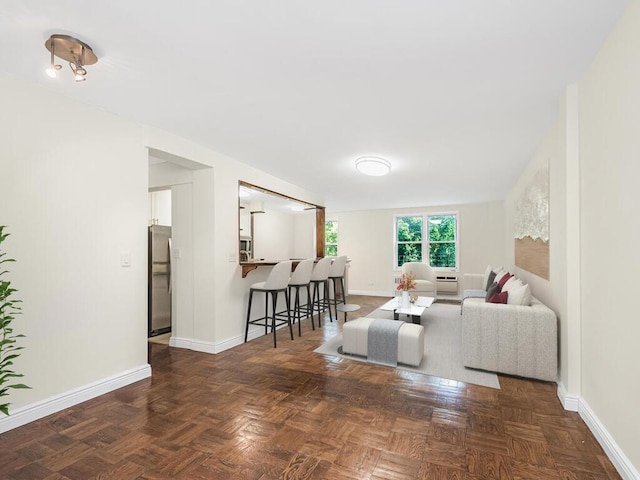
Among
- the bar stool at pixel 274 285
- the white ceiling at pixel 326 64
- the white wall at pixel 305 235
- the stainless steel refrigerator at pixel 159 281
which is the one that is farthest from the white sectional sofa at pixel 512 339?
the stainless steel refrigerator at pixel 159 281

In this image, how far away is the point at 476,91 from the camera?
226 cm


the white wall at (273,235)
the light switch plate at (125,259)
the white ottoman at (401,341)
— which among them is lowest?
the white ottoman at (401,341)

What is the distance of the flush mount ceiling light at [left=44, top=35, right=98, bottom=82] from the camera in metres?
1.68

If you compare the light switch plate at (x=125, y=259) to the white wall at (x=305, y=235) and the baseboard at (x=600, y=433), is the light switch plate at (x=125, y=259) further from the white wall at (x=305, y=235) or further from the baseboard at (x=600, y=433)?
the baseboard at (x=600, y=433)

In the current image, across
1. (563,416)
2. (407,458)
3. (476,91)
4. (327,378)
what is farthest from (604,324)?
(327,378)

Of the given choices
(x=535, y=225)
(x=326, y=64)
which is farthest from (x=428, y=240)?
(x=326, y=64)

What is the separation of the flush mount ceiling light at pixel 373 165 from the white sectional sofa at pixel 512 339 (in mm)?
1845

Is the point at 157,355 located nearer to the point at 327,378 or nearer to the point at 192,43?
the point at 327,378

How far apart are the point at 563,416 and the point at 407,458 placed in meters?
1.25

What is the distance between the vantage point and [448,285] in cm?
720

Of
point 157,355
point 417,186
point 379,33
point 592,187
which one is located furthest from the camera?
point 417,186

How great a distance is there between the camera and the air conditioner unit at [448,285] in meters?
7.20

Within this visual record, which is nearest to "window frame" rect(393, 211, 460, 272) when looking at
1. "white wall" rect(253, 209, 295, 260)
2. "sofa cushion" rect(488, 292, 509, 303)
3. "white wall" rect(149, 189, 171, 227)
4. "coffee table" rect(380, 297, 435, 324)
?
"coffee table" rect(380, 297, 435, 324)

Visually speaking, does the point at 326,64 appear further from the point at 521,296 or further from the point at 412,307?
the point at 412,307
